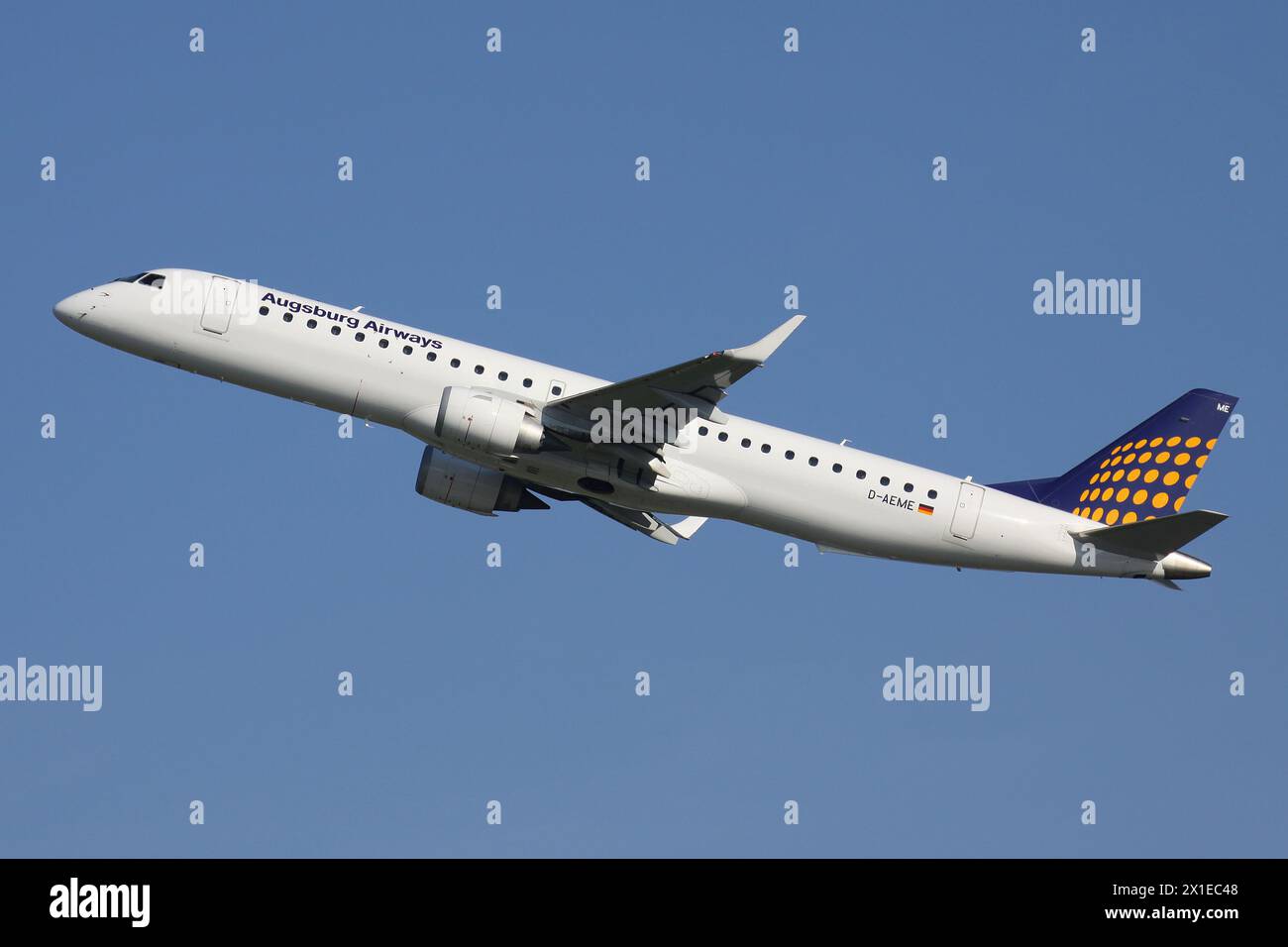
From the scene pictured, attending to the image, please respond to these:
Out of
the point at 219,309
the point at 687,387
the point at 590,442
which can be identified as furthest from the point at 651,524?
the point at 219,309

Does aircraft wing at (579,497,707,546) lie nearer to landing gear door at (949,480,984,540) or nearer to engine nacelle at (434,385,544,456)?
engine nacelle at (434,385,544,456)

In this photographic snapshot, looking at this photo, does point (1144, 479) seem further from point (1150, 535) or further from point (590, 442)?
point (590, 442)

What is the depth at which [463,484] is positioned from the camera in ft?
163

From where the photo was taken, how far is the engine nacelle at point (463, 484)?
49.6 m

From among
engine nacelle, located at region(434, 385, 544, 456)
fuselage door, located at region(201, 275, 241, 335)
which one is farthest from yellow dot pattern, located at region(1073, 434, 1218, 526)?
fuselage door, located at region(201, 275, 241, 335)

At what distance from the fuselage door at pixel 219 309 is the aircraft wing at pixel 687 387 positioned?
9.59 metres

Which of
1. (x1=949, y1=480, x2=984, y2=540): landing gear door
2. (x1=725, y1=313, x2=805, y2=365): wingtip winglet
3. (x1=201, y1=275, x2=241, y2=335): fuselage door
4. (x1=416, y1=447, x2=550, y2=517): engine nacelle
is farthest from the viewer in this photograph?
(x1=416, y1=447, x2=550, y2=517): engine nacelle

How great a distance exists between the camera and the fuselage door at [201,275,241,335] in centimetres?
4697

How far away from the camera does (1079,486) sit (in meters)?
51.0

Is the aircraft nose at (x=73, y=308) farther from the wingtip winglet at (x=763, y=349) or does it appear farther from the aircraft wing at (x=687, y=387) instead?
the wingtip winglet at (x=763, y=349)

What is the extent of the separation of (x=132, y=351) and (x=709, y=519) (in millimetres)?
17423

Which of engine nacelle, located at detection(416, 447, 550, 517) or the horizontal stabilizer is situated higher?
engine nacelle, located at detection(416, 447, 550, 517)

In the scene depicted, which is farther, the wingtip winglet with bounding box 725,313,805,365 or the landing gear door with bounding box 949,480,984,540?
the landing gear door with bounding box 949,480,984,540

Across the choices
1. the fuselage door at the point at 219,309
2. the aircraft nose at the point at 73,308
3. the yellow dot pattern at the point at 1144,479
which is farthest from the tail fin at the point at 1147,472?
the aircraft nose at the point at 73,308
